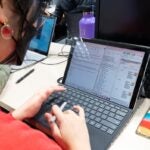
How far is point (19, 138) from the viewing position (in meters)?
0.66

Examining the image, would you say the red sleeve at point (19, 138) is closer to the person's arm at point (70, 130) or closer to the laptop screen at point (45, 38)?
the person's arm at point (70, 130)

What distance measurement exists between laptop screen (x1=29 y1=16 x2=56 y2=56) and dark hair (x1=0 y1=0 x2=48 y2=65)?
59 centimetres

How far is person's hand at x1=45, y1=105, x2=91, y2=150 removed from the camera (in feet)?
2.47

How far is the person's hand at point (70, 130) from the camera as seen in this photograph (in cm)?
75

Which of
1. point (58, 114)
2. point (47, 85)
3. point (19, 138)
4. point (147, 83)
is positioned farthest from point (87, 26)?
point (19, 138)

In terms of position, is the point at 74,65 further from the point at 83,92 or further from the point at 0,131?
the point at 0,131

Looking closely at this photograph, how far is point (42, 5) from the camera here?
75 cm

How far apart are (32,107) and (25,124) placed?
0.56ft

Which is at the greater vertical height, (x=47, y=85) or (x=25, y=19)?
(x=25, y=19)

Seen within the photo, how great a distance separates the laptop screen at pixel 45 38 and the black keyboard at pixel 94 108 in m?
0.51

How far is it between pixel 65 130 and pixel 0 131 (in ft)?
0.65

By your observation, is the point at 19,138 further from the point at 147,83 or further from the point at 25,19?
the point at 147,83

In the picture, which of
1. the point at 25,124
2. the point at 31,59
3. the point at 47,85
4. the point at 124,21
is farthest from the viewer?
the point at 31,59

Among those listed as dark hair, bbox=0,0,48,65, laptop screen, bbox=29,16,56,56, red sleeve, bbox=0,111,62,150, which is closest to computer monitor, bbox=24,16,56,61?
laptop screen, bbox=29,16,56,56
